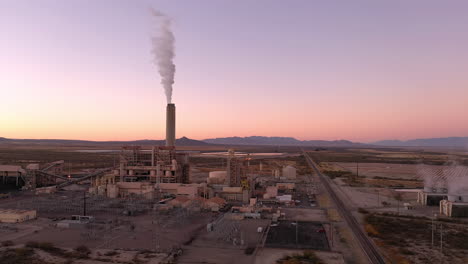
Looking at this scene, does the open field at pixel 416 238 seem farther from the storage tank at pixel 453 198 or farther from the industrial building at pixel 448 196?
the storage tank at pixel 453 198

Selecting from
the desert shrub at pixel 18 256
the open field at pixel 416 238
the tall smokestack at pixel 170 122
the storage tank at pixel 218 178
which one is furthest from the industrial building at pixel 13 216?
the open field at pixel 416 238

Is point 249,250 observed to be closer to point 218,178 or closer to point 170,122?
point 218,178

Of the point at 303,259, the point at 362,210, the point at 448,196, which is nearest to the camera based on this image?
the point at 303,259

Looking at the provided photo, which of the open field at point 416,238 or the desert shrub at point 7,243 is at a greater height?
the open field at point 416,238

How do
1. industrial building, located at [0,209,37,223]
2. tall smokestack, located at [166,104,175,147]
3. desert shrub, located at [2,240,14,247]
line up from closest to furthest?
desert shrub, located at [2,240,14,247], industrial building, located at [0,209,37,223], tall smokestack, located at [166,104,175,147]

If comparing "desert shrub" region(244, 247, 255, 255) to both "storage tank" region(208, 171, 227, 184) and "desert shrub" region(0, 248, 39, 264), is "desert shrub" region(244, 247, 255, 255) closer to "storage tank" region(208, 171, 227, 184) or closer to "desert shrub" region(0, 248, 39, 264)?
"desert shrub" region(0, 248, 39, 264)

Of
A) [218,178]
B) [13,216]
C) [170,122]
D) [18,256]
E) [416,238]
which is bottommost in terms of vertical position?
[18,256]

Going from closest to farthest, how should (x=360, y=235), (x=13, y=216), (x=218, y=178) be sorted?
(x=360, y=235) < (x=13, y=216) < (x=218, y=178)

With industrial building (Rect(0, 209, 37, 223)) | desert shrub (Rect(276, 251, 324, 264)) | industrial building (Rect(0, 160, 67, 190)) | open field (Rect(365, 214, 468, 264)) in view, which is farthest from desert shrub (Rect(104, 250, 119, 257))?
industrial building (Rect(0, 160, 67, 190))

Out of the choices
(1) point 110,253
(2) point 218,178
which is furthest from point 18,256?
(2) point 218,178

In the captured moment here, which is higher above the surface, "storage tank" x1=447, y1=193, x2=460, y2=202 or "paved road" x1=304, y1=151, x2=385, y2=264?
"storage tank" x1=447, y1=193, x2=460, y2=202

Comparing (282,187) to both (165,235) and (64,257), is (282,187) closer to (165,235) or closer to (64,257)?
(165,235)

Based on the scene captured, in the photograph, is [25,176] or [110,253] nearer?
[110,253]
